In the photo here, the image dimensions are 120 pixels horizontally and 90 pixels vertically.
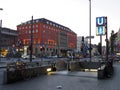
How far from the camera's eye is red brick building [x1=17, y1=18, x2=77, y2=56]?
13325 centimetres

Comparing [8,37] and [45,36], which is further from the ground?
[45,36]

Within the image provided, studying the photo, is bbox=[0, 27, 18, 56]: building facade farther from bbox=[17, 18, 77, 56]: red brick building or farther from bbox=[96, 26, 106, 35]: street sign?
bbox=[96, 26, 106, 35]: street sign

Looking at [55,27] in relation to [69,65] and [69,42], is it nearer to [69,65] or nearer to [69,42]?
[69,42]

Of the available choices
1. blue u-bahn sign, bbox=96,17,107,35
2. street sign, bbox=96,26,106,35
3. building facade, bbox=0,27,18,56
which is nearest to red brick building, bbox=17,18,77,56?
building facade, bbox=0,27,18,56

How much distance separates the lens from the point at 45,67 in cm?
2325

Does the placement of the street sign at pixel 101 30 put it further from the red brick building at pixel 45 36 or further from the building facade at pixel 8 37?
the building facade at pixel 8 37

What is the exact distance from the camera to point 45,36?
136125 mm

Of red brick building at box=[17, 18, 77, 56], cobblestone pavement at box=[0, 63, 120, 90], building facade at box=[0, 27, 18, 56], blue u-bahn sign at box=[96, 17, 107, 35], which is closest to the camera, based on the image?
cobblestone pavement at box=[0, 63, 120, 90]

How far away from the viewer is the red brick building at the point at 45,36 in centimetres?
13325

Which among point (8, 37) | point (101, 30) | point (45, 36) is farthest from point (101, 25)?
point (8, 37)

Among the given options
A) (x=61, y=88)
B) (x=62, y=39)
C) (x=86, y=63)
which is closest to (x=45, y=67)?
(x=61, y=88)

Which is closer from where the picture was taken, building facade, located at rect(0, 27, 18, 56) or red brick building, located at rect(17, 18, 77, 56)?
building facade, located at rect(0, 27, 18, 56)

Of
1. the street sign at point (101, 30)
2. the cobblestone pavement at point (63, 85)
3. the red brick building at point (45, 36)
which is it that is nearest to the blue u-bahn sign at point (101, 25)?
the street sign at point (101, 30)

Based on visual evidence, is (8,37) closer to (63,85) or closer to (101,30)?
(101,30)
